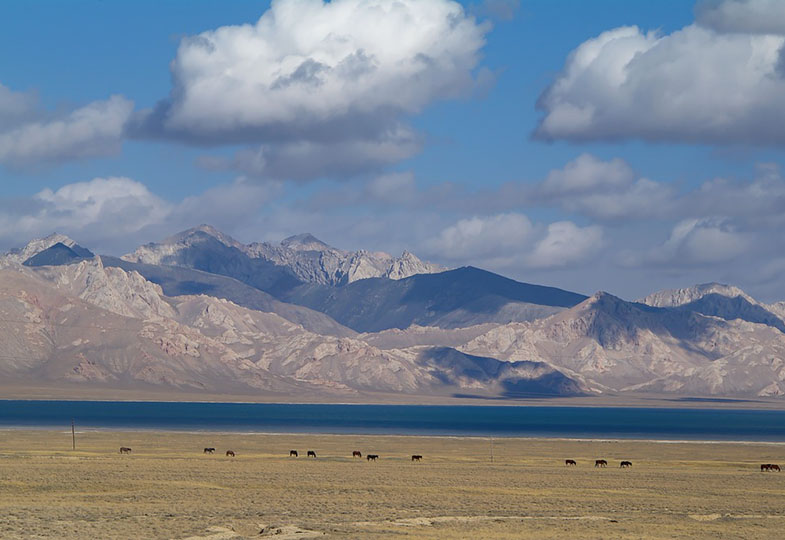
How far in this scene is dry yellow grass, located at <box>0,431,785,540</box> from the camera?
53812 millimetres

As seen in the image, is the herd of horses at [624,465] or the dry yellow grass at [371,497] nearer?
the dry yellow grass at [371,497]

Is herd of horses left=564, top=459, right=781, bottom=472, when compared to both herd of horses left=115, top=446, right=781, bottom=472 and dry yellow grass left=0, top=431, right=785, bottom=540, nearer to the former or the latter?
herd of horses left=115, top=446, right=781, bottom=472

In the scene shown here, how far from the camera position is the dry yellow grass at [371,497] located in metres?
53.8

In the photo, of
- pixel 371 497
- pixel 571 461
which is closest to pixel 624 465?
pixel 571 461

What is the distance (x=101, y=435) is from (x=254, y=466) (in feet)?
237

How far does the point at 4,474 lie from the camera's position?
7788 cm

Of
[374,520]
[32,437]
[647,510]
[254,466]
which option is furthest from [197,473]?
[32,437]

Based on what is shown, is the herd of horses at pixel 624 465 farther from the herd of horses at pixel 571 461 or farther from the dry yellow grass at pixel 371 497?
the dry yellow grass at pixel 371 497

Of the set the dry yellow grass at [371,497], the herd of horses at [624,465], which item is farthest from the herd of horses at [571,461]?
the dry yellow grass at [371,497]

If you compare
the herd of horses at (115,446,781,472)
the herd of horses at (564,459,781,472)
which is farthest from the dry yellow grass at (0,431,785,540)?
the herd of horses at (115,446,781,472)

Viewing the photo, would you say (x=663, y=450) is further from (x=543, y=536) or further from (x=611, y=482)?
(x=543, y=536)

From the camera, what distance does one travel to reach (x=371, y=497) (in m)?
68.4

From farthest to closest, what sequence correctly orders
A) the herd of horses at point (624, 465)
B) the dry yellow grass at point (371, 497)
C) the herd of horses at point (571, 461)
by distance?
1. the herd of horses at point (571, 461)
2. the herd of horses at point (624, 465)
3. the dry yellow grass at point (371, 497)

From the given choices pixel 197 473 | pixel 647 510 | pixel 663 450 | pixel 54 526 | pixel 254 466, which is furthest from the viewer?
pixel 663 450
